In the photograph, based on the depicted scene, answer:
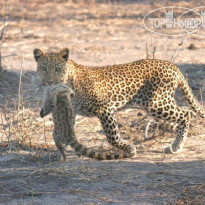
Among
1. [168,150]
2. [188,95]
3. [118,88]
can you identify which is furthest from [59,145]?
[188,95]

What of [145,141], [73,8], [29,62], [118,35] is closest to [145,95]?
[145,141]

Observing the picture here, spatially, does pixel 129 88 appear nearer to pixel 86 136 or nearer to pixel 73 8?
pixel 86 136

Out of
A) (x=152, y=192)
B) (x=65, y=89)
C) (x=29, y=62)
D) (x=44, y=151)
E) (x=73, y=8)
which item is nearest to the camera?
(x=152, y=192)

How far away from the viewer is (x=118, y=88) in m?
7.59

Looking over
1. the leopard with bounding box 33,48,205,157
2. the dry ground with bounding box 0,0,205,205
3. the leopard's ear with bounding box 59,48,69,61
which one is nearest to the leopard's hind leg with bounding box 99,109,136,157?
the leopard with bounding box 33,48,205,157

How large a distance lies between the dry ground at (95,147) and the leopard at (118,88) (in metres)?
0.38

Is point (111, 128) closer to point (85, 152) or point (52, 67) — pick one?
point (85, 152)

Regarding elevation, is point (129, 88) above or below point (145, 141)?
above

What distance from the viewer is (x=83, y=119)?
9188mm

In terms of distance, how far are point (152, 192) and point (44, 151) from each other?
7.23 feet

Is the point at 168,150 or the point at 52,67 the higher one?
the point at 52,67

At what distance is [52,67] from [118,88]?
995mm

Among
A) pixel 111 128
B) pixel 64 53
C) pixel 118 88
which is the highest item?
pixel 64 53

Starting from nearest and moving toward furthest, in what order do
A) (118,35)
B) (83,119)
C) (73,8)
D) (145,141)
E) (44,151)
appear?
(44,151) < (145,141) < (83,119) < (118,35) < (73,8)
